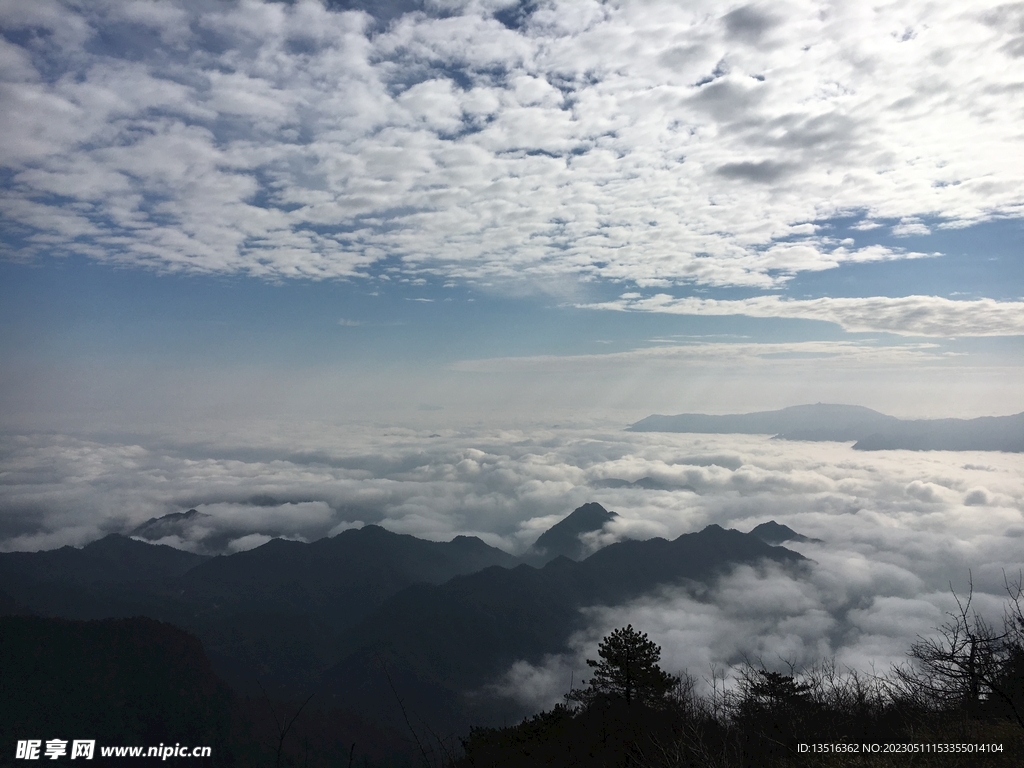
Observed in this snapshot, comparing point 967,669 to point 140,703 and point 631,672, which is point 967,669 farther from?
point 140,703

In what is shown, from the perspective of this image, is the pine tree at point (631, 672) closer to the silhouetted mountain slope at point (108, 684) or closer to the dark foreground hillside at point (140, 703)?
the dark foreground hillside at point (140, 703)

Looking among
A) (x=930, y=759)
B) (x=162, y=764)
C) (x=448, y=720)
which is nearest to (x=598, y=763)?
(x=930, y=759)

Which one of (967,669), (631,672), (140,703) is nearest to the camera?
(967,669)

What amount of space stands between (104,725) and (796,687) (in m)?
168

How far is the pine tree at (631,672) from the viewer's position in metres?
33.8

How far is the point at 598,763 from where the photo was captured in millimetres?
23109

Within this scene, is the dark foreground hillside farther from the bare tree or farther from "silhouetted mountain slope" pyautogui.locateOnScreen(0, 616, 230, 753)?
the bare tree

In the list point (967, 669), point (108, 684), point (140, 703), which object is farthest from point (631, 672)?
point (108, 684)

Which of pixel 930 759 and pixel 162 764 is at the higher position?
pixel 930 759

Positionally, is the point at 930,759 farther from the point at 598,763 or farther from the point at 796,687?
the point at 796,687

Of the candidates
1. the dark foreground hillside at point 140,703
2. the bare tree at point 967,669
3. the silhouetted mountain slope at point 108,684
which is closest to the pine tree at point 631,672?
the bare tree at point 967,669

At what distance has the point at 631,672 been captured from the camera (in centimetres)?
3431

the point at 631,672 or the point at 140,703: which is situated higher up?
the point at 631,672

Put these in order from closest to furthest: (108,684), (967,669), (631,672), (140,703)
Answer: (967,669)
(631,672)
(140,703)
(108,684)
